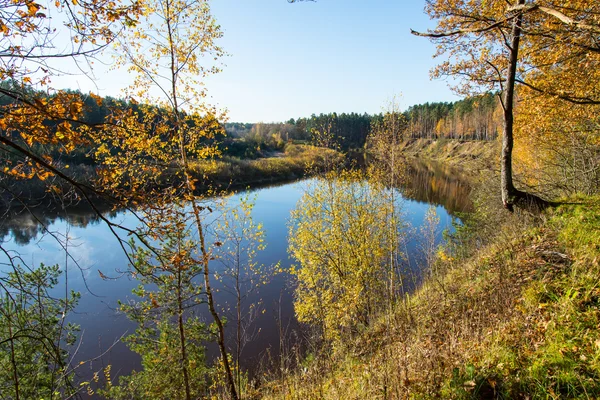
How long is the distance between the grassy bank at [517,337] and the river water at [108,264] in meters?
1.58

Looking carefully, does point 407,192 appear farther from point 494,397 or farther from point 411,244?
point 494,397

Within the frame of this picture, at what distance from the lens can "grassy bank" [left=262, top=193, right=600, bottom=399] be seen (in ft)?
9.94

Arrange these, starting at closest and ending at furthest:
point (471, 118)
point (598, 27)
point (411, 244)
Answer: point (598, 27)
point (411, 244)
point (471, 118)

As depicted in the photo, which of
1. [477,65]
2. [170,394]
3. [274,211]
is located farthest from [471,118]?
[170,394]

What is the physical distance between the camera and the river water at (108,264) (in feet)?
38.1

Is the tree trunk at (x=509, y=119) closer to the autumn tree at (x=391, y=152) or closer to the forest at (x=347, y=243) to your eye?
the forest at (x=347, y=243)

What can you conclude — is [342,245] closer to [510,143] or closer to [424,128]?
[510,143]

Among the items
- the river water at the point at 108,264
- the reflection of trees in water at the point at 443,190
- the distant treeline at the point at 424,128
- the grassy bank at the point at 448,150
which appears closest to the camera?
the river water at the point at 108,264

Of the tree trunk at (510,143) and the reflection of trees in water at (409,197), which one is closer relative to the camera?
the tree trunk at (510,143)

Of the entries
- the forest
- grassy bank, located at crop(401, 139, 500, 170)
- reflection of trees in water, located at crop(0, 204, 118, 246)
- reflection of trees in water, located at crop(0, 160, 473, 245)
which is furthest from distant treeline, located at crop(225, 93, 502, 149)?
the forest

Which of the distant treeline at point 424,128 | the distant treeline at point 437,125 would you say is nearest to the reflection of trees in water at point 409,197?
the distant treeline at point 424,128

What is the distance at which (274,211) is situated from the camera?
29766mm

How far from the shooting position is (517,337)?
3.77 meters

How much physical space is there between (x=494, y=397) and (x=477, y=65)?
6073mm
